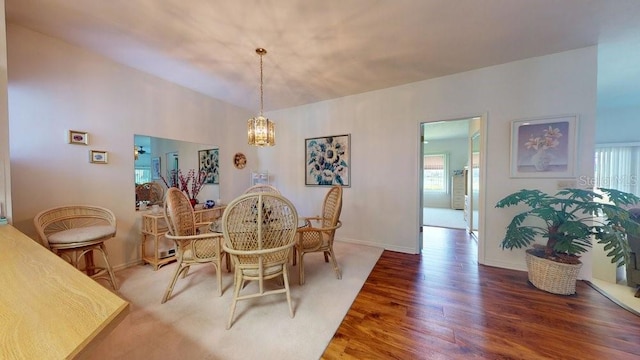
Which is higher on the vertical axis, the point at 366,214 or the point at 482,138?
the point at 482,138

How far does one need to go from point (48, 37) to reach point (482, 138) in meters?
4.99

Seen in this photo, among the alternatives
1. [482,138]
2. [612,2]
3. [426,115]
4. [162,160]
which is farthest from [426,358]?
[162,160]

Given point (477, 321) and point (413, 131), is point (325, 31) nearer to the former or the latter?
point (413, 131)

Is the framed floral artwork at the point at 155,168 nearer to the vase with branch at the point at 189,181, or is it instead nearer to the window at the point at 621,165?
the vase with branch at the point at 189,181

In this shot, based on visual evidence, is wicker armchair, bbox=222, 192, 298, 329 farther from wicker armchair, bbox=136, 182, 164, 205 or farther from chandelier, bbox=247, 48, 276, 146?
wicker armchair, bbox=136, 182, 164, 205

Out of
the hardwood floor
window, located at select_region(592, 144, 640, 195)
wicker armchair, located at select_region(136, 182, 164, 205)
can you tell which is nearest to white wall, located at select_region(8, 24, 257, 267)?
wicker armchair, located at select_region(136, 182, 164, 205)

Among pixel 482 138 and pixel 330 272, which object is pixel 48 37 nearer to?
pixel 330 272

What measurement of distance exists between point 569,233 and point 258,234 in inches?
114

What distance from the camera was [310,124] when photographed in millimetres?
4191

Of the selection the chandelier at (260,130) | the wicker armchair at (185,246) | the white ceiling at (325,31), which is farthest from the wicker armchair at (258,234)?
the white ceiling at (325,31)

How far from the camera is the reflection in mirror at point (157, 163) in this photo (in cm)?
292

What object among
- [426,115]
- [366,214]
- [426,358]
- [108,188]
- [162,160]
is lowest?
[426,358]

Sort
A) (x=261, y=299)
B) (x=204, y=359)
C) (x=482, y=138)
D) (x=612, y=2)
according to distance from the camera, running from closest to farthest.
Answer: (x=204, y=359) → (x=612, y=2) → (x=261, y=299) → (x=482, y=138)

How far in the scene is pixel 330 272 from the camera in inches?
105
